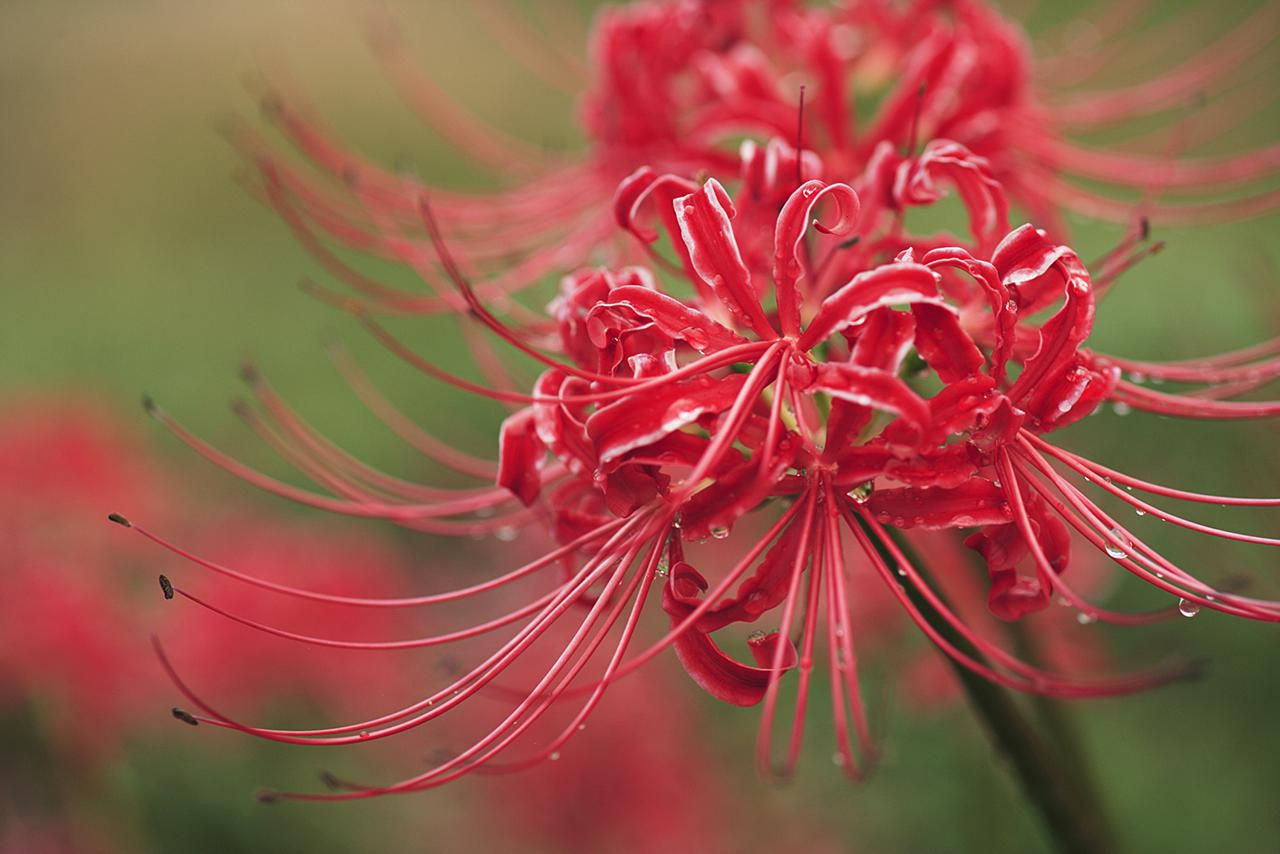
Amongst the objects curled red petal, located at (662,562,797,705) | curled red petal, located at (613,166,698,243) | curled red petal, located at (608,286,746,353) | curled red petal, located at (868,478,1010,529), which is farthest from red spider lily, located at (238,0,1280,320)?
curled red petal, located at (868,478,1010,529)

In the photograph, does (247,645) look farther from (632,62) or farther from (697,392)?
(697,392)

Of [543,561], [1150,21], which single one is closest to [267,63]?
[1150,21]

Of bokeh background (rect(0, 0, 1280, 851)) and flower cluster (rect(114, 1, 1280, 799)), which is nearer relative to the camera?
flower cluster (rect(114, 1, 1280, 799))

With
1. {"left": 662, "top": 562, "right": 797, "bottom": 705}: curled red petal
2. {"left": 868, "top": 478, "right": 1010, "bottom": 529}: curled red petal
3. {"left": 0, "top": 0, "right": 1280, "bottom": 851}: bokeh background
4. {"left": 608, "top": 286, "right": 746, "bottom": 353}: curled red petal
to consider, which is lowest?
{"left": 0, "top": 0, "right": 1280, "bottom": 851}: bokeh background

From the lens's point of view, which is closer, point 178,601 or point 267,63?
point 178,601

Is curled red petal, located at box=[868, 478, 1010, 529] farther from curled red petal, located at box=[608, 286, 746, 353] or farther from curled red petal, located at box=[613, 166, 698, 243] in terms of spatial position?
curled red petal, located at box=[613, 166, 698, 243]

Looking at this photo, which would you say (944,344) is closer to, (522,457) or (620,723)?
(522,457)
